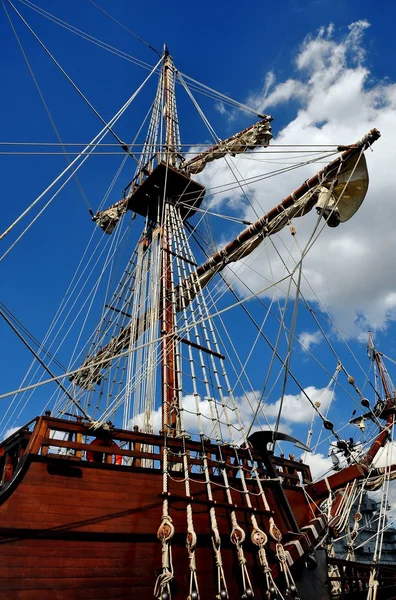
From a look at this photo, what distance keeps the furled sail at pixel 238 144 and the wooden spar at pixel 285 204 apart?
3.73 meters

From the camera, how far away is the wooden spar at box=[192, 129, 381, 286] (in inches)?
358

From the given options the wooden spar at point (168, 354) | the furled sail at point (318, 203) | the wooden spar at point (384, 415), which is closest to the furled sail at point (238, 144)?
the furled sail at point (318, 203)

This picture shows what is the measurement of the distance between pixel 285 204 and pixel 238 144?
4.80 metres

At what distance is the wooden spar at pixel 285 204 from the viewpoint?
358 inches

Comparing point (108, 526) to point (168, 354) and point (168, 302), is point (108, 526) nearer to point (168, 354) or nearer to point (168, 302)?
point (168, 354)

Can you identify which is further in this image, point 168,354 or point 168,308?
point 168,308

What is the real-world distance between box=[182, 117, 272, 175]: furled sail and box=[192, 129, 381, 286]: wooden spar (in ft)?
12.2

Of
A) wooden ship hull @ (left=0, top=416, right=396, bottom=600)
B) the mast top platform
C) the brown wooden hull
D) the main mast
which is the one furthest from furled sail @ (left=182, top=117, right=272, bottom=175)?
the brown wooden hull

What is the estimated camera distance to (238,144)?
1441cm

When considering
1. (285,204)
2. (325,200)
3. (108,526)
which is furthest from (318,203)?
(108,526)

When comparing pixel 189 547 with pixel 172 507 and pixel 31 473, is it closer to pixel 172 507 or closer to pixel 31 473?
pixel 172 507

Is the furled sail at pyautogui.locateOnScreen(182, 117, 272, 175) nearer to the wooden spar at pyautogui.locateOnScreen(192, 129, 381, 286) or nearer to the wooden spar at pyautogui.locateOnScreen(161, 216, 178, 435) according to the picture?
the wooden spar at pyautogui.locateOnScreen(192, 129, 381, 286)

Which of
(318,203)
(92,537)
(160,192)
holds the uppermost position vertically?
(160,192)

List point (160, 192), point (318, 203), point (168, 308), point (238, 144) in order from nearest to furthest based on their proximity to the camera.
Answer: point (318, 203) < point (168, 308) < point (160, 192) < point (238, 144)
